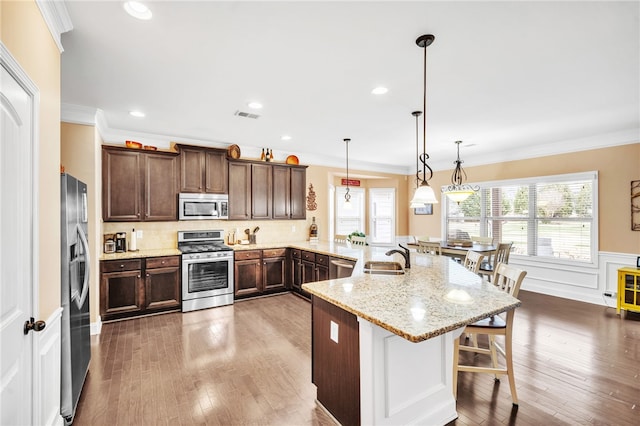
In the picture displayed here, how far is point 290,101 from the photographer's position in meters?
3.32

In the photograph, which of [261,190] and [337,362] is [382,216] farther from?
[337,362]

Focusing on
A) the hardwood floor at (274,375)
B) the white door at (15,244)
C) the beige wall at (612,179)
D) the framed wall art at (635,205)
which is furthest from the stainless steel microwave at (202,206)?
the framed wall art at (635,205)

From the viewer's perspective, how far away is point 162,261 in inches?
166

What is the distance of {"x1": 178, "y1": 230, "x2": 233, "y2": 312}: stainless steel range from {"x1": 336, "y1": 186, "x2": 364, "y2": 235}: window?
10.5 ft

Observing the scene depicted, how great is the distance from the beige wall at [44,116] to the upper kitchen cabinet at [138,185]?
242cm

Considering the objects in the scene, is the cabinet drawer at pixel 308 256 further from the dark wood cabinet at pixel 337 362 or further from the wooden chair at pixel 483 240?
the wooden chair at pixel 483 240

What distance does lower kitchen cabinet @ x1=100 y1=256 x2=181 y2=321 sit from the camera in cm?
385

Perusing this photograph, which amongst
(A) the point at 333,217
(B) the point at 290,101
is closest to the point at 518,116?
(B) the point at 290,101

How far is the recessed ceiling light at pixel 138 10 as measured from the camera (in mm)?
1773

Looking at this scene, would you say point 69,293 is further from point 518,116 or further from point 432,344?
point 518,116

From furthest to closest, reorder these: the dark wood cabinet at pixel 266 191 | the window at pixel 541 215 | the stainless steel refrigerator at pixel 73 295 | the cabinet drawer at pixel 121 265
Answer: the dark wood cabinet at pixel 266 191 → the window at pixel 541 215 → the cabinet drawer at pixel 121 265 → the stainless steel refrigerator at pixel 73 295

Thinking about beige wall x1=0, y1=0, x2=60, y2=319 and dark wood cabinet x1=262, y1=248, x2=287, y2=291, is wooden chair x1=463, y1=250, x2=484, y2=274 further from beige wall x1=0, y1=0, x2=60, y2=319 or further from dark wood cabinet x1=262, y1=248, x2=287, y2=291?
beige wall x1=0, y1=0, x2=60, y2=319

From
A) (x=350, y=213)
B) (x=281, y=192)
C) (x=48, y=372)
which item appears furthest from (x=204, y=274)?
(x=350, y=213)

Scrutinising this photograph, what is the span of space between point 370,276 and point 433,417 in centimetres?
104
